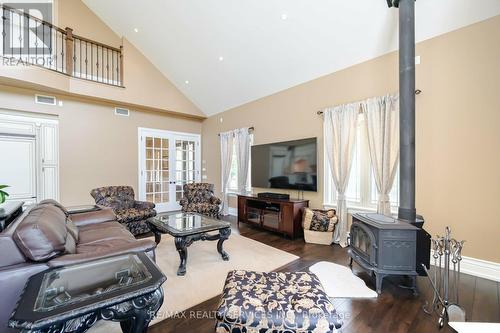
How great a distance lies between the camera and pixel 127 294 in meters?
1.13

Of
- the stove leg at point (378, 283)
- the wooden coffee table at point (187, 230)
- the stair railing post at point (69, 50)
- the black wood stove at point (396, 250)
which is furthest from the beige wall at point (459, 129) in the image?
the stair railing post at point (69, 50)

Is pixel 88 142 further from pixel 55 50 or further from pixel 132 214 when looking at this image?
pixel 132 214

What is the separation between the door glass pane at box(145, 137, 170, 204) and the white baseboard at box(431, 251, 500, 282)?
600 centimetres

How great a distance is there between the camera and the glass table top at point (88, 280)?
1.11m

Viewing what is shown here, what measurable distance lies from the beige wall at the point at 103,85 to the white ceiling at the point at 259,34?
22cm

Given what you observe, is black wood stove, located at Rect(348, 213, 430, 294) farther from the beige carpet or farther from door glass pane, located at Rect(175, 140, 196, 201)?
door glass pane, located at Rect(175, 140, 196, 201)

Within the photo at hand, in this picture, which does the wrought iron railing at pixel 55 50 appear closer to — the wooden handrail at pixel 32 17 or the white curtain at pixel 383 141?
the wooden handrail at pixel 32 17

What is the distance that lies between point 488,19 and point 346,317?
138 inches

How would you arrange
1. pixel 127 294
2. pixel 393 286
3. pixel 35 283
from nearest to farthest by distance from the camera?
pixel 127 294, pixel 35 283, pixel 393 286

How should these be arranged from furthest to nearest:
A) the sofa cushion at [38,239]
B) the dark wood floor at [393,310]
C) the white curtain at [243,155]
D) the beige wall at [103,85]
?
1. the white curtain at [243,155]
2. the beige wall at [103,85]
3. the dark wood floor at [393,310]
4. the sofa cushion at [38,239]

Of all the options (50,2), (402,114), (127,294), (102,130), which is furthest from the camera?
(102,130)

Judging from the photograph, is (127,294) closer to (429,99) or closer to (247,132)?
(429,99)

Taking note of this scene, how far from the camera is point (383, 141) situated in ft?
10.4

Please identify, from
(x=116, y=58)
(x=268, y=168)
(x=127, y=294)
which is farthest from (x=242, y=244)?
(x=116, y=58)
